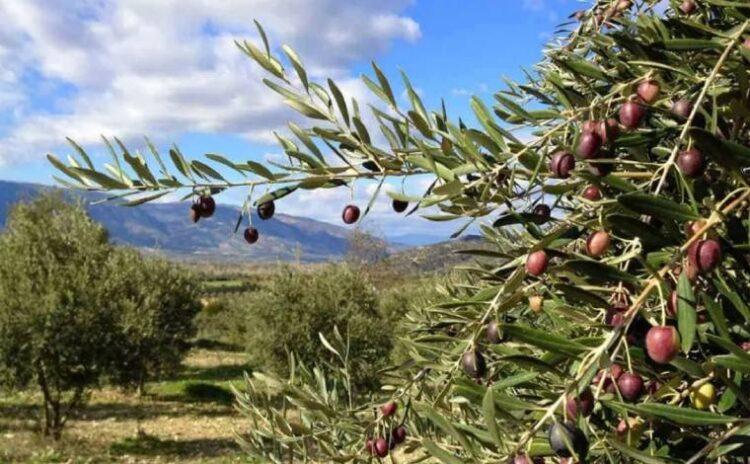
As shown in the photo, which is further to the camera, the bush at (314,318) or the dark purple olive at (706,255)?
the bush at (314,318)

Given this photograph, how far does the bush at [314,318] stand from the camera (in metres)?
19.3

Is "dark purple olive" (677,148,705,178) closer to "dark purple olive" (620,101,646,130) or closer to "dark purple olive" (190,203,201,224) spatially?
"dark purple olive" (620,101,646,130)

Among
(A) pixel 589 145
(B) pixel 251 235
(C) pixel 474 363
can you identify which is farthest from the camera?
(B) pixel 251 235

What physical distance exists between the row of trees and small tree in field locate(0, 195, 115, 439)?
0.02 metres

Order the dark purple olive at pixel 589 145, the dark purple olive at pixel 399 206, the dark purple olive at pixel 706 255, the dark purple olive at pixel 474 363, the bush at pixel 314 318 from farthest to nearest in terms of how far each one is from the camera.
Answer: the bush at pixel 314 318, the dark purple olive at pixel 399 206, the dark purple olive at pixel 474 363, the dark purple olive at pixel 589 145, the dark purple olive at pixel 706 255

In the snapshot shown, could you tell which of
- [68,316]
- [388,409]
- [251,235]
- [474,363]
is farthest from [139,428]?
[474,363]

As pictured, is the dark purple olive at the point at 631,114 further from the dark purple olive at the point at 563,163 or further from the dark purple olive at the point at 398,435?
the dark purple olive at the point at 398,435

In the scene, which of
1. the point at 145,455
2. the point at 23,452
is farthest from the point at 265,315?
the point at 23,452

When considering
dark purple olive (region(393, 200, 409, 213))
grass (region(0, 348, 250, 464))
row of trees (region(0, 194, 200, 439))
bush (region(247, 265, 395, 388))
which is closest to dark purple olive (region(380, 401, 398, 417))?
dark purple olive (region(393, 200, 409, 213))

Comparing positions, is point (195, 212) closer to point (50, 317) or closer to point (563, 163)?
point (563, 163)

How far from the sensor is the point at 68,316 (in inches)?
564

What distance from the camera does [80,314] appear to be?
1437cm

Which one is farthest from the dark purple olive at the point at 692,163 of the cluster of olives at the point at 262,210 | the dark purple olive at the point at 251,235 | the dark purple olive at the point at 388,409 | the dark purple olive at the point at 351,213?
the dark purple olive at the point at 251,235

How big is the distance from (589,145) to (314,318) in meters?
19.2
